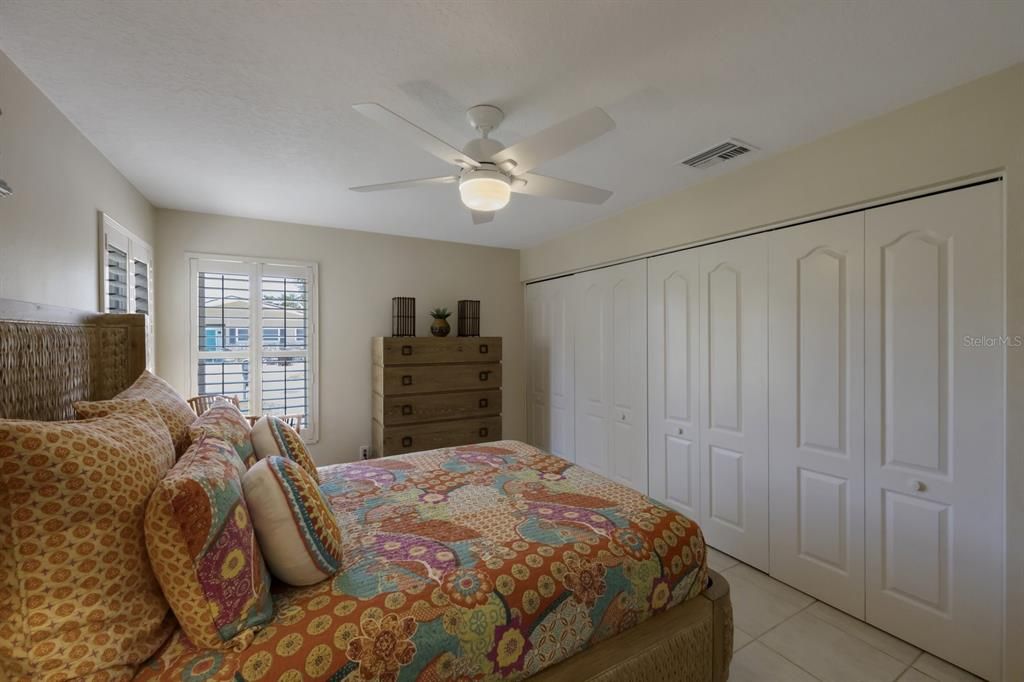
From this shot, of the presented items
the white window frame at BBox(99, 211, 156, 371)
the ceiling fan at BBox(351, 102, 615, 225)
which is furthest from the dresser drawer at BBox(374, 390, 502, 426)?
the ceiling fan at BBox(351, 102, 615, 225)

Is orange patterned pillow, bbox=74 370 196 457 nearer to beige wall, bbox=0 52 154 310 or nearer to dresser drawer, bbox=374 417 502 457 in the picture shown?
beige wall, bbox=0 52 154 310

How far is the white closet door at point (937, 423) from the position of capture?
1674 mm

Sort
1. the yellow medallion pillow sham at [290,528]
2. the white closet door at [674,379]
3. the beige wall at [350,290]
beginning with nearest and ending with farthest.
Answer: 1. the yellow medallion pillow sham at [290,528]
2. the white closet door at [674,379]
3. the beige wall at [350,290]

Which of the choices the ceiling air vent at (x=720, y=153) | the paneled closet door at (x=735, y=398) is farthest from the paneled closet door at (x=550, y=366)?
the ceiling air vent at (x=720, y=153)

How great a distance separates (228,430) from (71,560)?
0.79m

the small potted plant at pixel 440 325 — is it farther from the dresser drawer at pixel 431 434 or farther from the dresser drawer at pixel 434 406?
the dresser drawer at pixel 431 434

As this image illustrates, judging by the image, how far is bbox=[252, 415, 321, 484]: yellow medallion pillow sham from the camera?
5.65ft

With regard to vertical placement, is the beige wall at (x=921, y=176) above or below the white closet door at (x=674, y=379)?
above

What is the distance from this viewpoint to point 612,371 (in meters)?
3.57

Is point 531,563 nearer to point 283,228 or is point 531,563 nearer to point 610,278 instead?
point 610,278

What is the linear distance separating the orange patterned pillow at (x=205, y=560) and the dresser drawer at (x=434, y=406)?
101 inches

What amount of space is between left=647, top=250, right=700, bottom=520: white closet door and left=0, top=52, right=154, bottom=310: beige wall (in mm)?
3277

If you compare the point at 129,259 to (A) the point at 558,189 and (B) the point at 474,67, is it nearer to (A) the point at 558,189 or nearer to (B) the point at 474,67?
(B) the point at 474,67

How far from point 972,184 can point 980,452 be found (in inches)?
43.3
